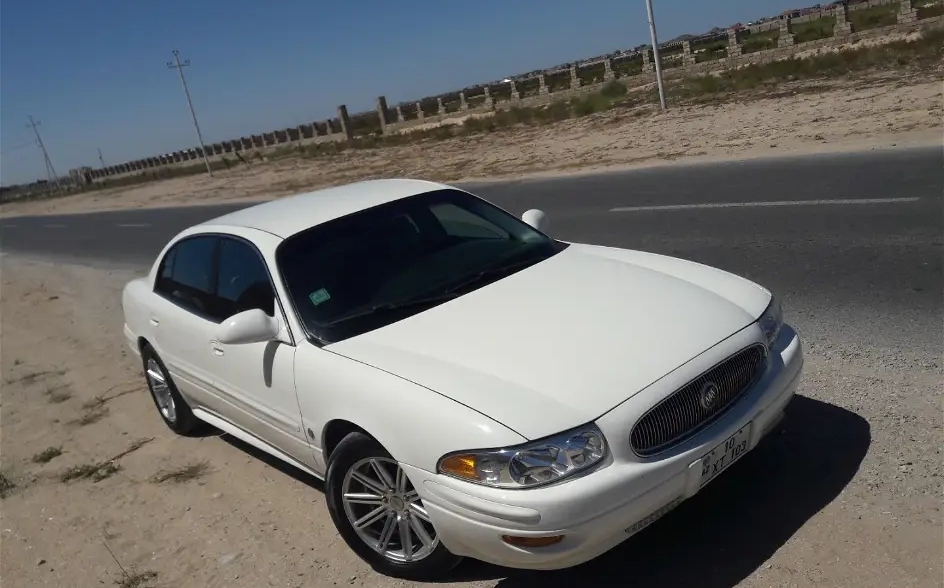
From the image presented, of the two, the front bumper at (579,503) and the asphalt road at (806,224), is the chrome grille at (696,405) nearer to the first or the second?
the front bumper at (579,503)

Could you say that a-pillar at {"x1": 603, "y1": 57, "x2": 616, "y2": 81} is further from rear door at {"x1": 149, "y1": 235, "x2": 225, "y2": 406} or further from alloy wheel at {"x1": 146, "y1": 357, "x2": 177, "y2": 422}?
rear door at {"x1": 149, "y1": 235, "x2": 225, "y2": 406}

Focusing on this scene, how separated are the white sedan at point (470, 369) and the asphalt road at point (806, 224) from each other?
217cm

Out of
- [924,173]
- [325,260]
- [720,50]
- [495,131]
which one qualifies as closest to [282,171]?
[495,131]

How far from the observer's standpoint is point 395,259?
178 inches

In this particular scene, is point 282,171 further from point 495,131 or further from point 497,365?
point 497,365

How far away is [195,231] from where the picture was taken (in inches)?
216

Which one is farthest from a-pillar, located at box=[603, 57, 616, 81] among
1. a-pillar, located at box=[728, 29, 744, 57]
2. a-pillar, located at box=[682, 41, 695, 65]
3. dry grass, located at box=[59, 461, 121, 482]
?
dry grass, located at box=[59, 461, 121, 482]

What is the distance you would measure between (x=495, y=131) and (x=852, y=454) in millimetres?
30768

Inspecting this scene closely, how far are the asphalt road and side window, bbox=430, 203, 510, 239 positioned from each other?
2409mm

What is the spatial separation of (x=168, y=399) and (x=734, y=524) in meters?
4.05

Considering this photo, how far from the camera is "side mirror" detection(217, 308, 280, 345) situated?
4.12m

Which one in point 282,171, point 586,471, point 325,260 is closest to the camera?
point 586,471

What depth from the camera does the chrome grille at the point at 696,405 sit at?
3219mm

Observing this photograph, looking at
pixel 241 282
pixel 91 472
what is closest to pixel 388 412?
pixel 241 282
